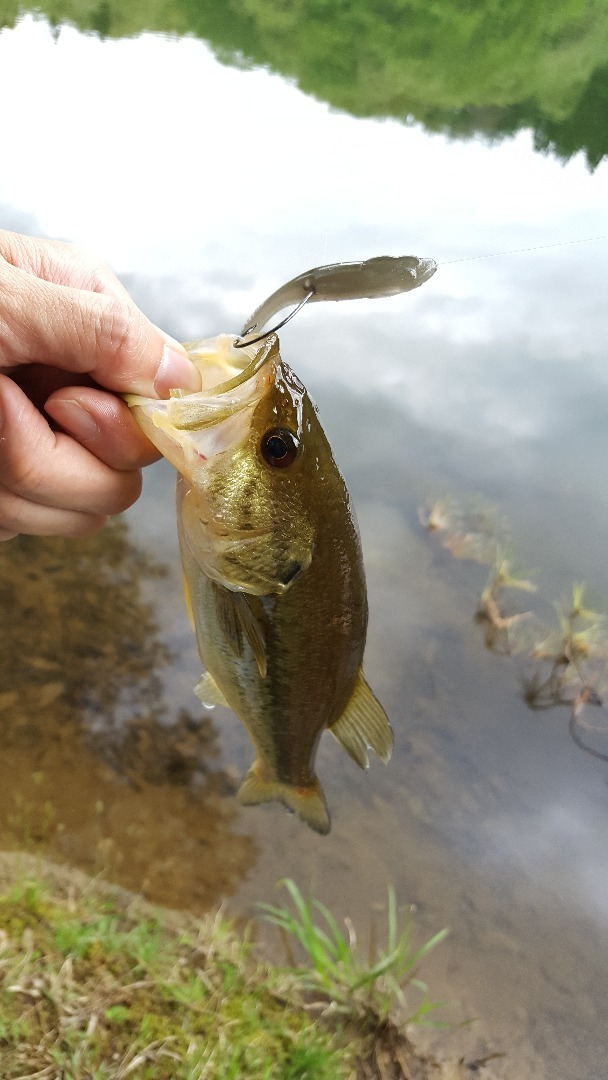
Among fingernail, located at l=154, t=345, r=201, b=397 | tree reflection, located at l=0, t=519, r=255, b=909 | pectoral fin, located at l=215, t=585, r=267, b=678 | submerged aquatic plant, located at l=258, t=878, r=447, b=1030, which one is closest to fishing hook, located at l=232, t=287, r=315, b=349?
fingernail, located at l=154, t=345, r=201, b=397

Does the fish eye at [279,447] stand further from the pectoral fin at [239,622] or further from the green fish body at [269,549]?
the pectoral fin at [239,622]

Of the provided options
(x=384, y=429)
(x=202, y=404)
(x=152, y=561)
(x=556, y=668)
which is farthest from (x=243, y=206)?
(x=202, y=404)

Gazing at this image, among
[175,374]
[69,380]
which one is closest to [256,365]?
[175,374]

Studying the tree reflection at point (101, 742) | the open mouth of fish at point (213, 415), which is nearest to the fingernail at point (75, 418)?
the open mouth of fish at point (213, 415)

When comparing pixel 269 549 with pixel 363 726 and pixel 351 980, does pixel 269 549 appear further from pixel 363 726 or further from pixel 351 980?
pixel 351 980

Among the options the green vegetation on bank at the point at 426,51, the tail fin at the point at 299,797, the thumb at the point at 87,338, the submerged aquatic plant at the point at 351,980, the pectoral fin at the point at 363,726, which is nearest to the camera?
the thumb at the point at 87,338

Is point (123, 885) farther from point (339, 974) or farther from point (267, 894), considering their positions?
point (339, 974)

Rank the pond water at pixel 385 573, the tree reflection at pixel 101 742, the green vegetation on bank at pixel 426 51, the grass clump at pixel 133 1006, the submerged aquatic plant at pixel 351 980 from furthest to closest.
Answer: the green vegetation on bank at pixel 426 51
the pond water at pixel 385 573
the tree reflection at pixel 101 742
the submerged aquatic plant at pixel 351 980
the grass clump at pixel 133 1006

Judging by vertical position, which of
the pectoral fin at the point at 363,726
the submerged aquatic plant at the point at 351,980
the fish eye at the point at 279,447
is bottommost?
the submerged aquatic plant at the point at 351,980
